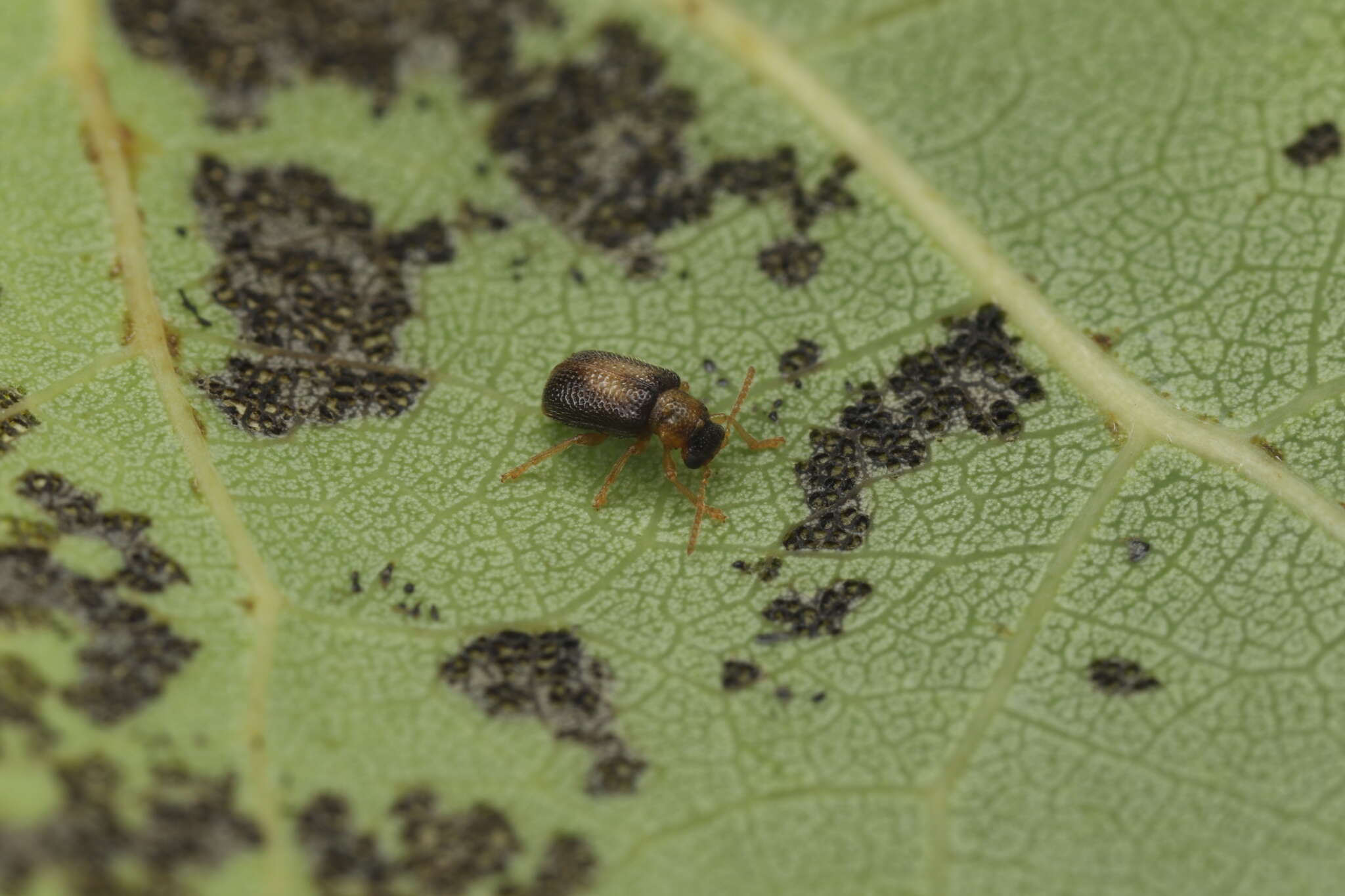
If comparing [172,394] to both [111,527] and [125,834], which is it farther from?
[125,834]

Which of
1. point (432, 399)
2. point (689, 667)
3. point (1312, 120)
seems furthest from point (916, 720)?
point (1312, 120)

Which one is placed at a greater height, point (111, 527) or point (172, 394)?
point (172, 394)

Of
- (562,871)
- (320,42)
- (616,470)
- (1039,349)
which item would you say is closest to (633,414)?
(616,470)

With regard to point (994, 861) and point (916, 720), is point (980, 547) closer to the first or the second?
point (916, 720)

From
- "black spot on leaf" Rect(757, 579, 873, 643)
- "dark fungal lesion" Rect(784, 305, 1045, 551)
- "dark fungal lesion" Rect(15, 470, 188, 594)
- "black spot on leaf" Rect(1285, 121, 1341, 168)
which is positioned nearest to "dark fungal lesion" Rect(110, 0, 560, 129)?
"dark fungal lesion" Rect(15, 470, 188, 594)

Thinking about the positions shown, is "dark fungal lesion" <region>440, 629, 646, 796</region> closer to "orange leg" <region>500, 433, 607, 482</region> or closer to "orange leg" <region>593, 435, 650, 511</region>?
"orange leg" <region>593, 435, 650, 511</region>

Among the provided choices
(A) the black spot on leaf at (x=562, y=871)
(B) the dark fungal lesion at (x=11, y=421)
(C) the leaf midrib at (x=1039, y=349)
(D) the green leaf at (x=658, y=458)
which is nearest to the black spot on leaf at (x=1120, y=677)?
(D) the green leaf at (x=658, y=458)
